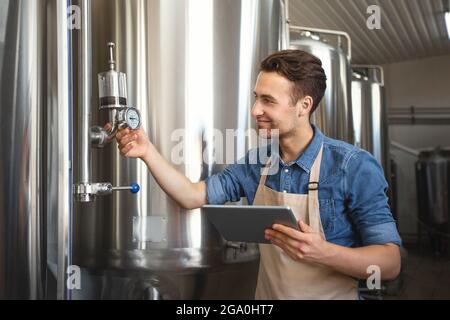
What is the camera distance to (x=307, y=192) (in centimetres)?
143

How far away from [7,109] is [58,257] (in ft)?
1.28

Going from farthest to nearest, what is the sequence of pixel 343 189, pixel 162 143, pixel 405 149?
pixel 405 149, pixel 162 143, pixel 343 189

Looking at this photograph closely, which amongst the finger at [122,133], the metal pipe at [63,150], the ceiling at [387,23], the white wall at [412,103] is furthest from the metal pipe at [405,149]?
the metal pipe at [63,150]

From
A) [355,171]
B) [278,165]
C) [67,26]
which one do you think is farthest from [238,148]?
[67,26]

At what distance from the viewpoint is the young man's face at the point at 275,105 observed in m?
1.40

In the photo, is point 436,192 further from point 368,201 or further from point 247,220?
point 247,220

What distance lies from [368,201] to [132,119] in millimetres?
701

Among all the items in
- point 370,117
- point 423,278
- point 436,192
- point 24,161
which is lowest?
point 423,278

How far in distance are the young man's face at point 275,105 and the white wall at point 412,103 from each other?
619 cm

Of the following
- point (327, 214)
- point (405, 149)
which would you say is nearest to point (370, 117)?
point (405, 149)

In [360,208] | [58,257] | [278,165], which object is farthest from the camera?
[278,165]

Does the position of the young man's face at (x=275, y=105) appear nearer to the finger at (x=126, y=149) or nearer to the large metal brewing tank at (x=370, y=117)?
the finger at (x=126, y=149)

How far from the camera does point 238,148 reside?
5.36 ft
